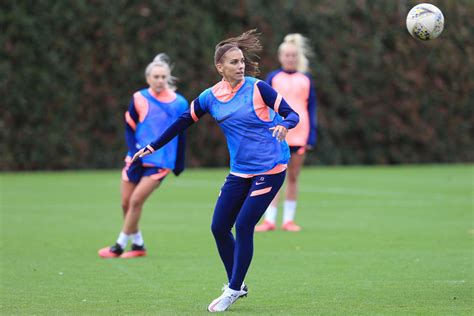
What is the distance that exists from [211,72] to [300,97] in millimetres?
9812

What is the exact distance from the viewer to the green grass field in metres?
7.43

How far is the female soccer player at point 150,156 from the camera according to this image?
1015cm

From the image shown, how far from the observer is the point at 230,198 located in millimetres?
7375

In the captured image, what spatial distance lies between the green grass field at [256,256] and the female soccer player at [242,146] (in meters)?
0.51

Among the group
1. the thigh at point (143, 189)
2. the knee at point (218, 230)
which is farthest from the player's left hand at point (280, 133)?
the thigh at point (143, 189)

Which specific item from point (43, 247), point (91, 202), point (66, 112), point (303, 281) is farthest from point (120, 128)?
point (303, 281)

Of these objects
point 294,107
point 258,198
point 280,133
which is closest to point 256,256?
point 258,198

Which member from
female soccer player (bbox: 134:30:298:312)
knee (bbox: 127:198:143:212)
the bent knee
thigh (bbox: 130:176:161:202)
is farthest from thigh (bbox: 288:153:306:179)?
the bent knee

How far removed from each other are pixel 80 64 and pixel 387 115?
323 inches

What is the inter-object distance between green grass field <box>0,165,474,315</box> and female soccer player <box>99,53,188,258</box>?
1.17 feet

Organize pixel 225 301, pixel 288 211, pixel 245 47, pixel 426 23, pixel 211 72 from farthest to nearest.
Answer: pixel 211 72
pixel 288 211
pixel 426 23
pixel 245 47
pixel 225 301

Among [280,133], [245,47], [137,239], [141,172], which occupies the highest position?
[245,47]

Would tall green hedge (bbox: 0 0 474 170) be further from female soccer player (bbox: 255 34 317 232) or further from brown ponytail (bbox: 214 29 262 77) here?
brown ponytail (bbox: 214 29 262 77)

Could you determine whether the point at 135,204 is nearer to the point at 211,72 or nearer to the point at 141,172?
the point at 141,172
